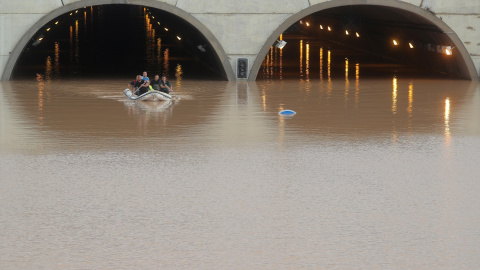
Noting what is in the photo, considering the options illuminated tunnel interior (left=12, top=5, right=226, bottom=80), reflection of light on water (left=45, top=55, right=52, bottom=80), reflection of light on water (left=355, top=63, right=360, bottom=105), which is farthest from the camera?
illuminated tunnel interior (left=12, top=5, right=226, bottom=80)

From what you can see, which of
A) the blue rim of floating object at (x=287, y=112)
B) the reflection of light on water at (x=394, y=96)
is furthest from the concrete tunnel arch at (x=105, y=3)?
the blue rim of floating object at (x=287, y=112)

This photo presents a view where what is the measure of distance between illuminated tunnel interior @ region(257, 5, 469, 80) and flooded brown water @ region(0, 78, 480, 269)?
13.6 meters

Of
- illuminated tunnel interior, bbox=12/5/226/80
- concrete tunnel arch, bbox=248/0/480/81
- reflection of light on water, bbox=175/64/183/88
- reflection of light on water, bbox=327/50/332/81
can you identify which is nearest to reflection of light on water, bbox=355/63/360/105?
reflection of light on water, bbox=327/50/332/81

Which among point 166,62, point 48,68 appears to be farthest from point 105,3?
point 166,62

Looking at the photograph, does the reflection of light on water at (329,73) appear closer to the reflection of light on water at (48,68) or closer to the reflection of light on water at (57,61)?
the reflection of light on water at (48,68)

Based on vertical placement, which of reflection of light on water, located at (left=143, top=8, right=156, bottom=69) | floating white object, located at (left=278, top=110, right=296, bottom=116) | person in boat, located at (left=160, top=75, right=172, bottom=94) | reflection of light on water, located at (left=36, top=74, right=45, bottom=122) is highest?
reflection of light on water, located at (left=143, top=8, right=156, bottom=69)

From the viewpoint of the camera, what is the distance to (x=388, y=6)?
115 ft

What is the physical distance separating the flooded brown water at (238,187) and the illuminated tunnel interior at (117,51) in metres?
14.5

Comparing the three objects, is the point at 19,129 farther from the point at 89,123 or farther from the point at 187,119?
the point at 187,119

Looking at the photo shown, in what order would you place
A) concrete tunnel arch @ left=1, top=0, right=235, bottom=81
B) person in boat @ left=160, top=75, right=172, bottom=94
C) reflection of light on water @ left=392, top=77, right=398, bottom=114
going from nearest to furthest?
reflection of light on water @ left=392, top=77, right=398, bottom=114 → person in boat @ left=160, top=75, right=172, bottom=94 → concrete tunnel arch @ left=1, top=0, right=235, bottom=81

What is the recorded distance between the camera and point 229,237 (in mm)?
10156

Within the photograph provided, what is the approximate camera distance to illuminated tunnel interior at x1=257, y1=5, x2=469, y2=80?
38.2m

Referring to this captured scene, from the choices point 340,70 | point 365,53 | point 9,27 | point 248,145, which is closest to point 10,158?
point 248,145

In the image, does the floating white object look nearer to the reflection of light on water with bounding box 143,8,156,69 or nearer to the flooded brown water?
the flooded brown water
